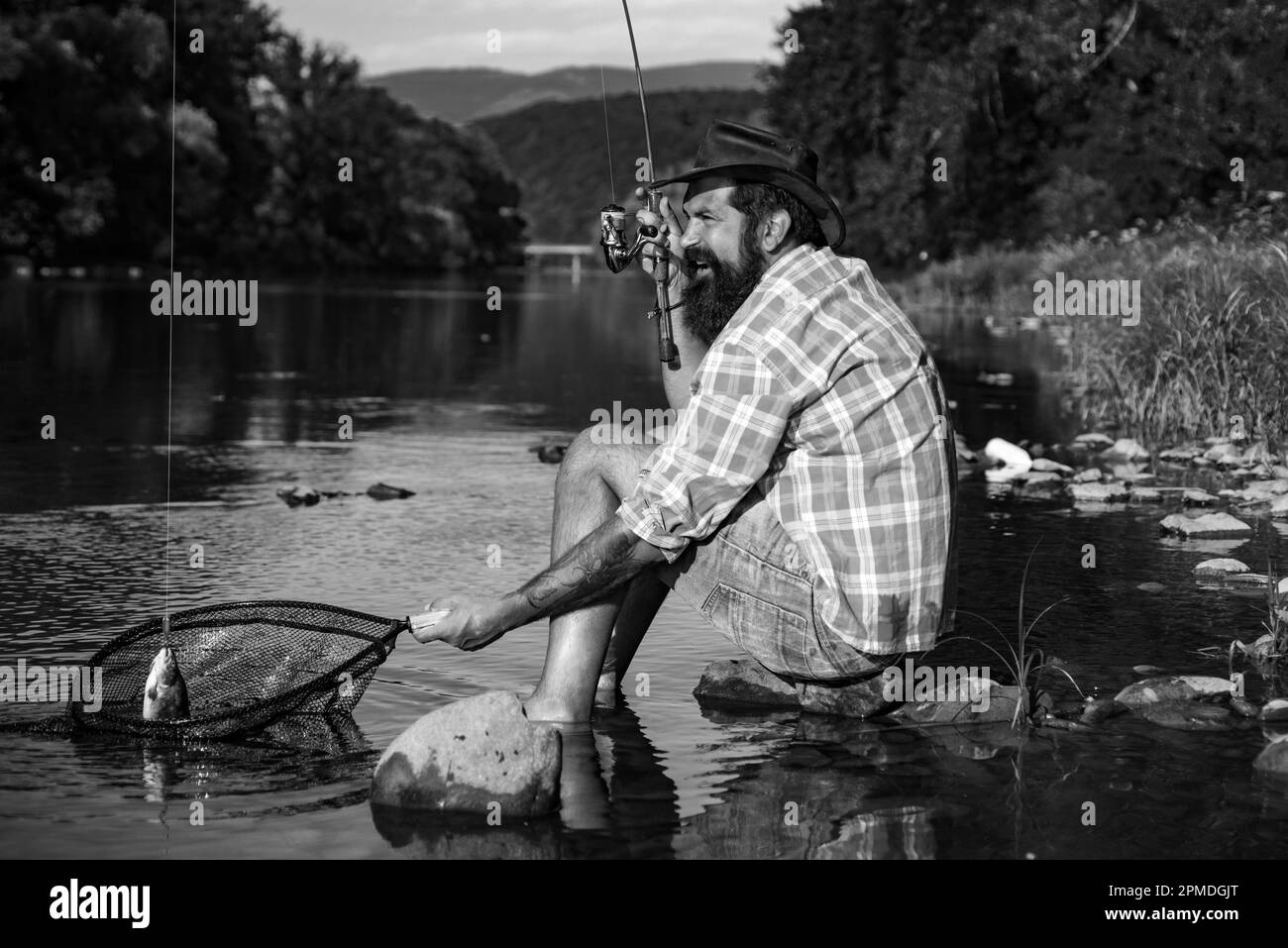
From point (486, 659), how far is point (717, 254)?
218cm

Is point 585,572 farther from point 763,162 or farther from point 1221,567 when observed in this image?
point 1221,567

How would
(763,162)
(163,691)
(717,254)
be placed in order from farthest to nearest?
(163,691) → (717,254) → (763,162)

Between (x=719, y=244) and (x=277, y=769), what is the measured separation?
2160mm

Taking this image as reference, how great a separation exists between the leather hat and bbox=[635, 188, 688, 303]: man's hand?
20cm

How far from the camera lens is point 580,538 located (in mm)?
5770

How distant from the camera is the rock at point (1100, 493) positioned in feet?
37.5

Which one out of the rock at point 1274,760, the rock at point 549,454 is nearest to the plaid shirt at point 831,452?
the rock at point 1274,760

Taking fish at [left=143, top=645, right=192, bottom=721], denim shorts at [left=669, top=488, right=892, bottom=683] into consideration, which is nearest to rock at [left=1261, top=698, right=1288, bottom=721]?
denim shorts at [left=669, top=488, right=892, bottom=683]

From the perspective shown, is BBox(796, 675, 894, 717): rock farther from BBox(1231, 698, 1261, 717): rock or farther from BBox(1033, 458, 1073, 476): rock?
BBox(1033, 458, 1073, 476): rock

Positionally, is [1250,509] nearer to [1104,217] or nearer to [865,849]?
[865,849]

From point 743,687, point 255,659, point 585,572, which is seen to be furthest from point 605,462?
point 255,659

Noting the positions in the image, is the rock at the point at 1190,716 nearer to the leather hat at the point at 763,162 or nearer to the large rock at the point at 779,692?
the large rock at the point at 779,692

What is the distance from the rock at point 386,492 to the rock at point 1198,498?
494 cm

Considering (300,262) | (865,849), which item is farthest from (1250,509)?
(300,262)
